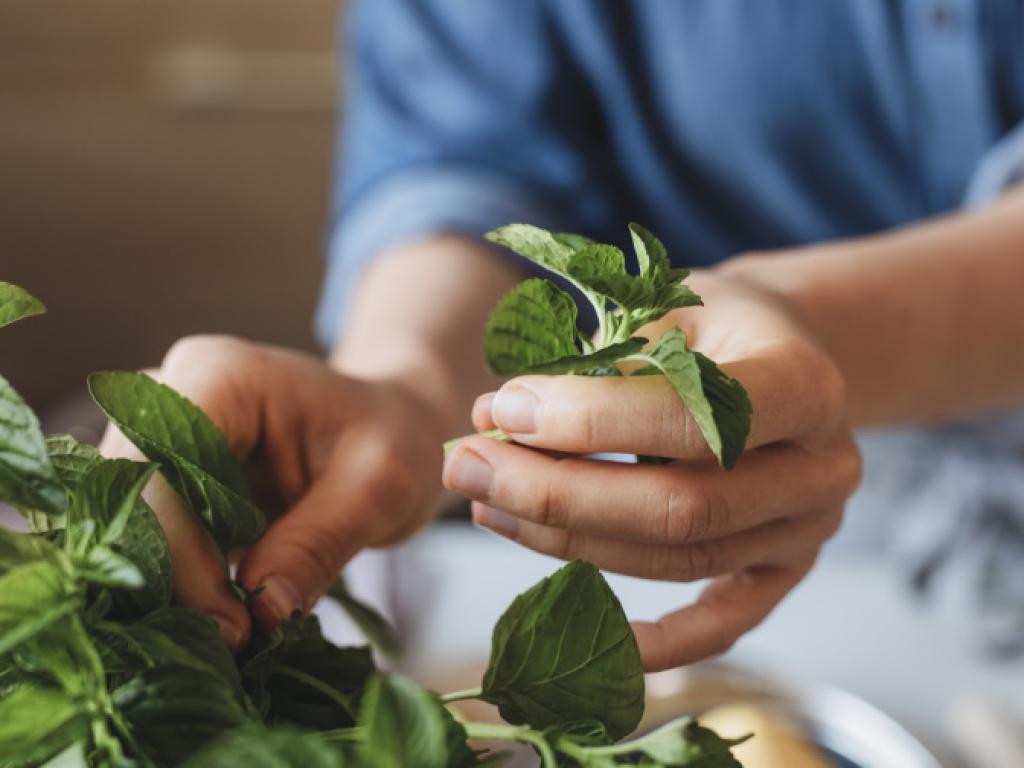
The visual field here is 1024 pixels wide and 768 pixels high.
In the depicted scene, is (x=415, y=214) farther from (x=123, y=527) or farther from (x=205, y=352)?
(x=123, y=527)

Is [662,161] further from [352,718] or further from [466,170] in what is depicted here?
[352,718]

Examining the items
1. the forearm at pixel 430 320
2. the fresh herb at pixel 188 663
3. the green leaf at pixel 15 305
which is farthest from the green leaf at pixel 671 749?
the forearm at pixel 430 320

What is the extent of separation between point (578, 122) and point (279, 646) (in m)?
0.43

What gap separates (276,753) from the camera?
0.13m

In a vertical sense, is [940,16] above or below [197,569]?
above

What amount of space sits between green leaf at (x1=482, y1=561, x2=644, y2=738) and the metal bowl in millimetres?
144

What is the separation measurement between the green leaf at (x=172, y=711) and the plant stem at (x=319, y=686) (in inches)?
1.4

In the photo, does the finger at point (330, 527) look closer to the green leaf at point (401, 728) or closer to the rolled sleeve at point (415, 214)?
the green leaf at point (401, 728)

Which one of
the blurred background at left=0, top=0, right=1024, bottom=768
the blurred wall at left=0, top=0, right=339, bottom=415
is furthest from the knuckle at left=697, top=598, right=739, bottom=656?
the blurred wall at left=0, top=0, right=339, bottom=415

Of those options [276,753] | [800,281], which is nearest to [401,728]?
[276,753]

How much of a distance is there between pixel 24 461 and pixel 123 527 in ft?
0.05

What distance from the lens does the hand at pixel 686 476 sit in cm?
19

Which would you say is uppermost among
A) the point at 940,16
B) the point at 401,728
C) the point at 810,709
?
the point at 940,16

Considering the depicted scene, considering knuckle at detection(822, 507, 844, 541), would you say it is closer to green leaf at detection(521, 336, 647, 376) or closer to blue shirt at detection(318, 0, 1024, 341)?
green leaf at detection(521, 336, 647, 376)
